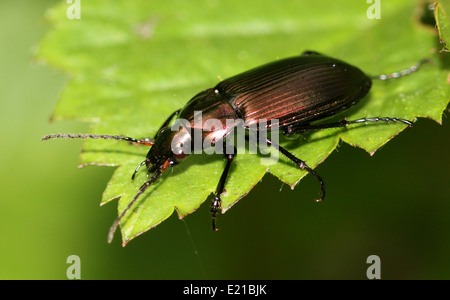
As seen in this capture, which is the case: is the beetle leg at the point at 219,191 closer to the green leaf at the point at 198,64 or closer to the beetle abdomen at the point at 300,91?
the green leaf at the point at 198,64

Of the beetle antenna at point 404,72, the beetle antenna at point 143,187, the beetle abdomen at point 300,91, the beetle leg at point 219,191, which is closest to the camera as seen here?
the beetle antenna at point 143,187

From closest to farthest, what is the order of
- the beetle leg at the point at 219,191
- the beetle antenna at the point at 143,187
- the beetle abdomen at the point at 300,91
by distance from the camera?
the beetle antenna at the point at 143,187 < the beetle leg at the point at 219,191 < the beetle abdomen at the point at 300,91

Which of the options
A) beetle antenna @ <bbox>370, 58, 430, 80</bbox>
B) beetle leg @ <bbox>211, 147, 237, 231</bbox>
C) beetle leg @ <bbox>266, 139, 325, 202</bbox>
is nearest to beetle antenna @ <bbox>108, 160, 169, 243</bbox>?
beetle leg @ <bbox>211, 147, 237, 231</bbox>

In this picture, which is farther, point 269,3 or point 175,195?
point 269,3

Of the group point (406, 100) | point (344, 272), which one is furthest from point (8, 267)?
point (406, 100)

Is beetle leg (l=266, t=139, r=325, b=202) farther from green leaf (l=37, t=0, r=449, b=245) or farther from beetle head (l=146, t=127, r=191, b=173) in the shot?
beetle head (l=146, t=127, r=191, b=173)

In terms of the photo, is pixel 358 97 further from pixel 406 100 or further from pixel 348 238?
pixel 348 238

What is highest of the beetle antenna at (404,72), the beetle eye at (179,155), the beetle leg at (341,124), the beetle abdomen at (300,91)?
the beetle antenna at (404,72)

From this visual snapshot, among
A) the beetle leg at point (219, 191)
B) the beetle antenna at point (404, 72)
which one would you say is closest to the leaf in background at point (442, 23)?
the beetle antenna at point (404, 72)
